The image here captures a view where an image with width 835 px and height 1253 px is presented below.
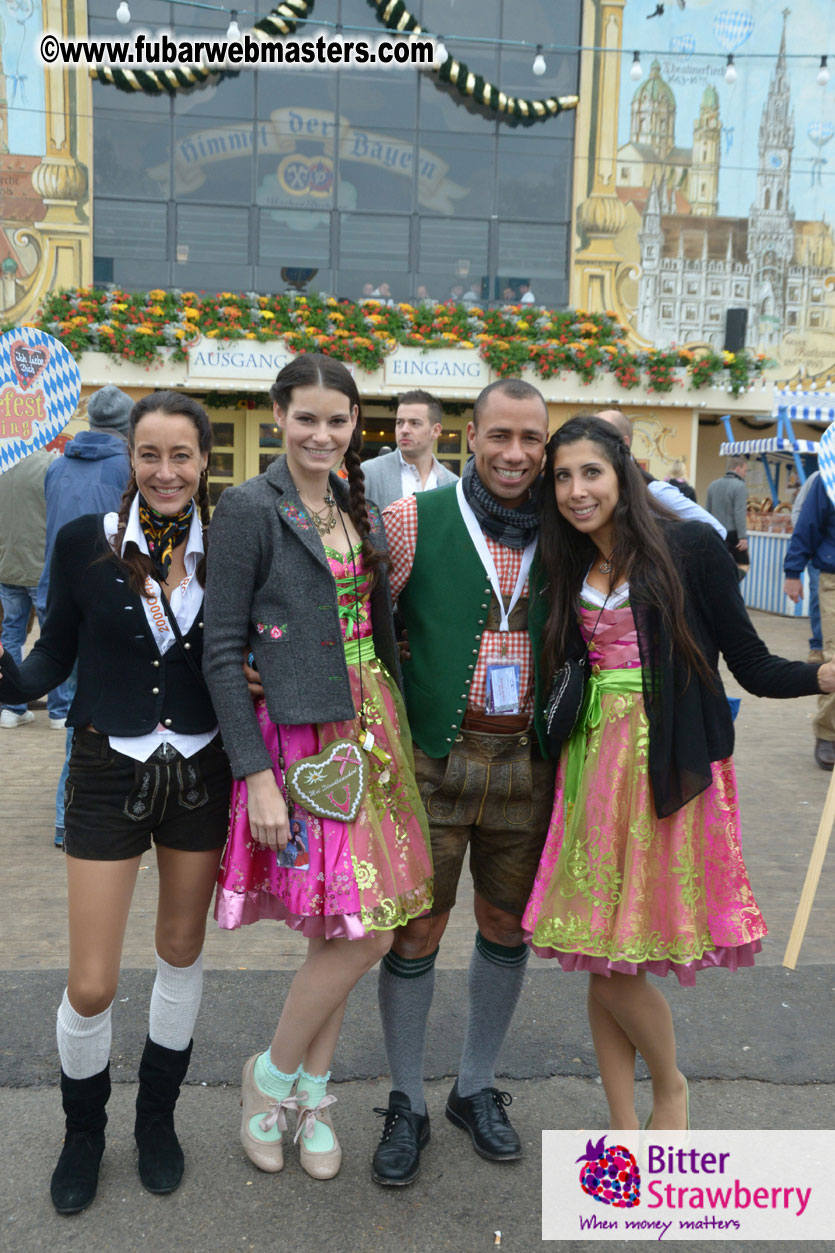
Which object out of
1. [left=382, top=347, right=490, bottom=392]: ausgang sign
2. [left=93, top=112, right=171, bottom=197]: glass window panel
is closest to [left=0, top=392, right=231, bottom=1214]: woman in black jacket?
[left=382, top=347, right=490, bottom=392]: ausgang sign

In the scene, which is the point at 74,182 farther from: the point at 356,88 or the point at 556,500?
the point at 556,500

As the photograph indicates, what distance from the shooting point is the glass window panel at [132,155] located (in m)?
15.3

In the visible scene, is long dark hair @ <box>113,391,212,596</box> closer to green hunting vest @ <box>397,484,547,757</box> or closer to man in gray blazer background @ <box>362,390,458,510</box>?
green hunting vest @ <box>397,484,547,757</box>

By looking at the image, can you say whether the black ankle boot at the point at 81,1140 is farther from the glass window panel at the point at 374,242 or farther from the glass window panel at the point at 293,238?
the glass window panel at the point at 374,242

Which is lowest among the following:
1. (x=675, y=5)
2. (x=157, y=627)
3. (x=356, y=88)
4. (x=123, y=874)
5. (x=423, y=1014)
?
(x=423, y=1014)

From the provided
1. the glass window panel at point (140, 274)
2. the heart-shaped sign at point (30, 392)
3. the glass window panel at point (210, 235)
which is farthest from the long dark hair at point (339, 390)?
the glass window panel at point (210, 235)

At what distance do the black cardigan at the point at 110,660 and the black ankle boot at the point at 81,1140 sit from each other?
0.86 meters

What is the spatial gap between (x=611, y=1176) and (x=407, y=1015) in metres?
0.62

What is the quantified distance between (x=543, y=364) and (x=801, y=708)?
828cm

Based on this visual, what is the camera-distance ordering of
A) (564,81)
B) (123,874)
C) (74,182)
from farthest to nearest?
(564,81) → (74,182) → (123,874)

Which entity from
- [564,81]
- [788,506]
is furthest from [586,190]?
[788,506]

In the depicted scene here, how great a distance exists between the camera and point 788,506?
15.3 meters

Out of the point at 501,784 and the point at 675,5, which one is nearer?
the point at 501,784

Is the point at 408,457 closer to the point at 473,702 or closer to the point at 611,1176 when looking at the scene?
the point at 473,702
